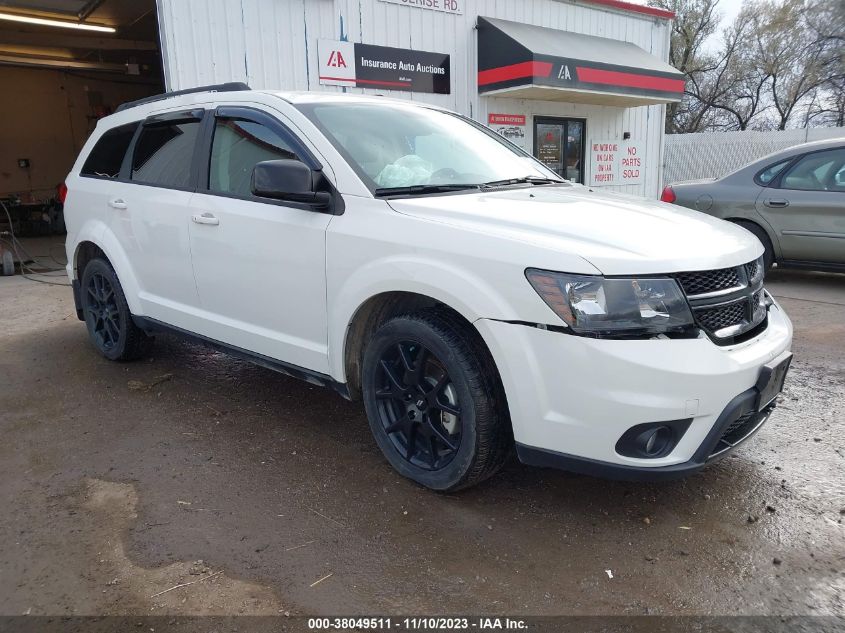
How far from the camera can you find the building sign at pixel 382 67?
379 inches

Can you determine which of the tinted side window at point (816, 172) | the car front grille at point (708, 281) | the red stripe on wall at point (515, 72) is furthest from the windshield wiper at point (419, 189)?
the red stripe on wall at point (515, 72)

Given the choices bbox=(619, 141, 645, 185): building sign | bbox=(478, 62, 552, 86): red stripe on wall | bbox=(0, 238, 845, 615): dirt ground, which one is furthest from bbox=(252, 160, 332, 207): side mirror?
bbox=(619, 141, 645, 185): building sign

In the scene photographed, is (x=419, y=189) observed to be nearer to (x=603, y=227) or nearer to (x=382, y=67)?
(x=603, y=227)

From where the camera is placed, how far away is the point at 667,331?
241cm

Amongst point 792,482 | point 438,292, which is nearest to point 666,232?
point 438,292

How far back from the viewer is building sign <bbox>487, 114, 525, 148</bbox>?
1177 centimetres

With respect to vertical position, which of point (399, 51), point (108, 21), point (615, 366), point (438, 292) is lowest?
point (615, 366)

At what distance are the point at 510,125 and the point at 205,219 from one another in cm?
925

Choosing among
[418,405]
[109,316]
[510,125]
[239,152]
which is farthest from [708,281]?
[510,125]

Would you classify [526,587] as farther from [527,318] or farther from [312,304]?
[312,304]

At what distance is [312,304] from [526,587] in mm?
1623

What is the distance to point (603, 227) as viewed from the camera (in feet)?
8.74

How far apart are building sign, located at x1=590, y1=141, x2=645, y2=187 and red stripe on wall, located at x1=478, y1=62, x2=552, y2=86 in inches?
127

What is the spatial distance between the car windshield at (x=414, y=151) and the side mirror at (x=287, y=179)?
0.83ft
